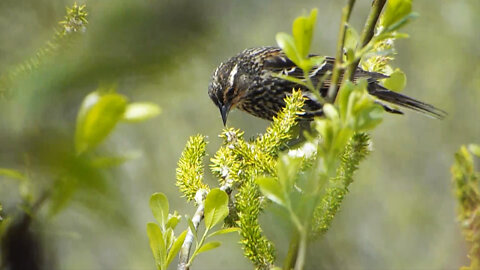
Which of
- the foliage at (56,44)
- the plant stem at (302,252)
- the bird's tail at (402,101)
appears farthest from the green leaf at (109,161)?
the bird's tail at (402,101)

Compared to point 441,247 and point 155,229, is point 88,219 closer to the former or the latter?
point 155,229

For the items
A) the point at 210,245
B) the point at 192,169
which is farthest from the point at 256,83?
the point at 210,245

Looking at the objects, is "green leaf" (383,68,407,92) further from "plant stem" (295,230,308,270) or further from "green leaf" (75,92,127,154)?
"green leaf" (75,92,127,154)

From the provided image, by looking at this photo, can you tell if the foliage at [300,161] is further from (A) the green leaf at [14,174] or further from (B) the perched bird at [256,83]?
(B) the perched bird at [256,83]

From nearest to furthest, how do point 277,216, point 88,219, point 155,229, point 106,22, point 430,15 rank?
1. point 88,219
2. point 106,22
3. point 277,216
4. point 155,229
5. point 430,15

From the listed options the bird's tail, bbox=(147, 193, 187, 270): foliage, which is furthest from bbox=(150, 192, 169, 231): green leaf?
the bird's tail

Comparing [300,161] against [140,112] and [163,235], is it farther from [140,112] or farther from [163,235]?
[140,112]

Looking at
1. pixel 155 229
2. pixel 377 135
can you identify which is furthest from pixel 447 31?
pixel 155 229
